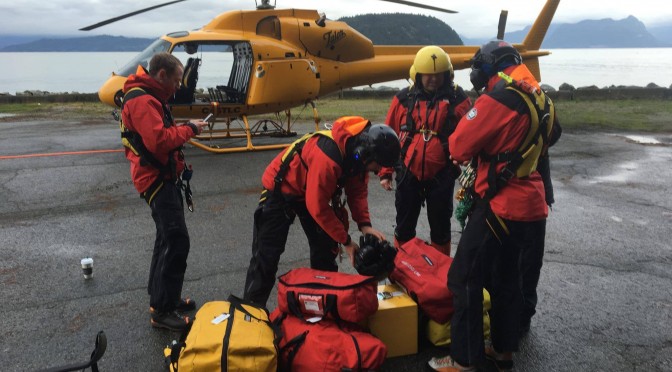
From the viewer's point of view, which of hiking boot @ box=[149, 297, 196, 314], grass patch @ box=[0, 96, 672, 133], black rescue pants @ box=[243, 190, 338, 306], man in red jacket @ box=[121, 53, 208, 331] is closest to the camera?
man in red jacket @ box=[121, 53, 208, 331]

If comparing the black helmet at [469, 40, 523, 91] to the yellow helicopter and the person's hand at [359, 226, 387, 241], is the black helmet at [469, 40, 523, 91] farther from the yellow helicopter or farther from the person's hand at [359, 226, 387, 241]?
the yellow helicopter

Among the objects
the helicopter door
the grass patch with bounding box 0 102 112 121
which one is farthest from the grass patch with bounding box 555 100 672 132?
the grass patch with bounding box 0 102 112 121

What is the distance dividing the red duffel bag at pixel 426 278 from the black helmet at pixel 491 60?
1.32 meters

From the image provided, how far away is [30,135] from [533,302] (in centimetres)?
1203

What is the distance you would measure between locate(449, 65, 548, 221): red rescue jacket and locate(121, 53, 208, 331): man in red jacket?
1.97 meters

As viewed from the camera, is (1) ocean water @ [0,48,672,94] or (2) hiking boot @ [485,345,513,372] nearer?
(2) hiking boot @ [485,345,513,372]

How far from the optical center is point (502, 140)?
2826 millimetres

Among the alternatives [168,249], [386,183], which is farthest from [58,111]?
[386,183]

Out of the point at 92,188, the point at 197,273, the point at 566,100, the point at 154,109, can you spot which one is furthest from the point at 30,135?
the point at 566,100

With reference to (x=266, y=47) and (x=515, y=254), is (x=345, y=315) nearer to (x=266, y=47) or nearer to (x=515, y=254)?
(x=515, y=254)

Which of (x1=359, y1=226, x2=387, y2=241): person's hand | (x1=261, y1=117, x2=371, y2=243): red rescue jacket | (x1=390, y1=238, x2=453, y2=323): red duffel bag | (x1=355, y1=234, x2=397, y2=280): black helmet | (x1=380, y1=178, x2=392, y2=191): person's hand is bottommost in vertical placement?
(x1=390, y1=238, x2=453, y2=323): red duffel bag

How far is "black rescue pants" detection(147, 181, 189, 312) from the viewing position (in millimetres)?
3518

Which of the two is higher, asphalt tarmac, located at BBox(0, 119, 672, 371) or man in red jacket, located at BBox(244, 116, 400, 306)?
man in red jacket, located at BBox(244, 116, 400, 306)

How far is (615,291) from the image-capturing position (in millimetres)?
4258
